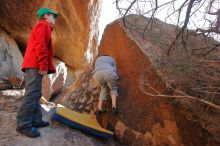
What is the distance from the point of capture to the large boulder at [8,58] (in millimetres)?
8984

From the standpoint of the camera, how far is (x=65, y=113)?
18.2 ft

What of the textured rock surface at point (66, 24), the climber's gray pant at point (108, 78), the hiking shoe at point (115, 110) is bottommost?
the hiking shoe at point (115, 110)

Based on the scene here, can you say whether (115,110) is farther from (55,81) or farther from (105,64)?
(55,81)

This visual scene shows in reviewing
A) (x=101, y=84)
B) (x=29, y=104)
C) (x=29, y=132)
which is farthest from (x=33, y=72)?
(x=101, y=84)

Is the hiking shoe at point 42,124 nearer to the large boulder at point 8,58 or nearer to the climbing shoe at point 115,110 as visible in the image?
the climbing shoe at point 115,110

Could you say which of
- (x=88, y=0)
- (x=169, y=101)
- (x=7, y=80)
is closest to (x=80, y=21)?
(x=88, y=0)

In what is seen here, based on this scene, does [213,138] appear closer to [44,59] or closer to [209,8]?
[209,8]

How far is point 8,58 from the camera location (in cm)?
936

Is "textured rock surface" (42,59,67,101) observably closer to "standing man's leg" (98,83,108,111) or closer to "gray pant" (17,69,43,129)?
"standing man's leg" (98,83,108,111)

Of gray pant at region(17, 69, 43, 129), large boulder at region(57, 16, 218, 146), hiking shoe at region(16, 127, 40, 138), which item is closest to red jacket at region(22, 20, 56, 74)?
gray pant at region(17, 69, 43, 129)

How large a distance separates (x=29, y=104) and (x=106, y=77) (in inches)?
74.1

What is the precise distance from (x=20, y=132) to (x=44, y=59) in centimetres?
108

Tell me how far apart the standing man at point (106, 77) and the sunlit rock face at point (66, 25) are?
4993 mm

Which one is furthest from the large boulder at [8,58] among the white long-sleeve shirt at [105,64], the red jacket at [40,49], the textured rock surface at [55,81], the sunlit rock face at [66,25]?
the red jacket at [40,49]
